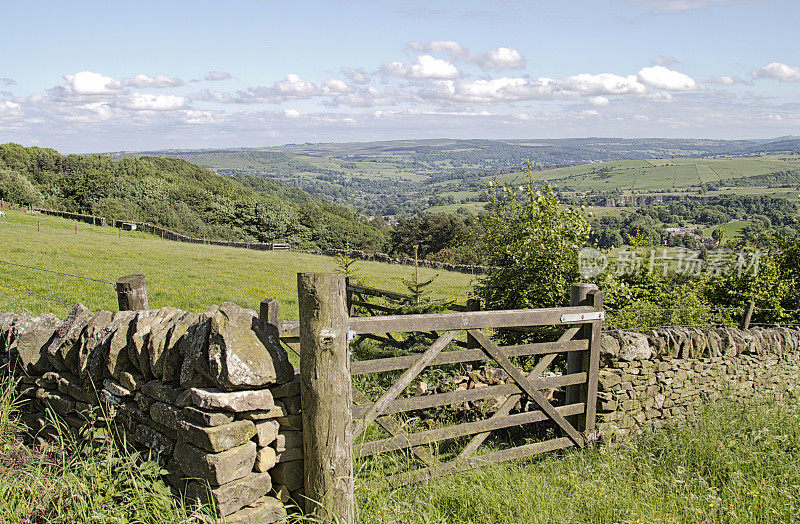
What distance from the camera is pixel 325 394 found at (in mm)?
3730

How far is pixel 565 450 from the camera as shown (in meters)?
5.38

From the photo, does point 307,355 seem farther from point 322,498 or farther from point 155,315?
point 155,315

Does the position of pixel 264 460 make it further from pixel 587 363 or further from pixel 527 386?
pixel 587 363

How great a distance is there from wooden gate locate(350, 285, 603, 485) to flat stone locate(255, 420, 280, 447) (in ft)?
1.93

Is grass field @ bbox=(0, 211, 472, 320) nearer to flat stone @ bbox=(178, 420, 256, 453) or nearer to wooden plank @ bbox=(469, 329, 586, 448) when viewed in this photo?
wooden plank @ bbox=(469, 329, 586, 448)

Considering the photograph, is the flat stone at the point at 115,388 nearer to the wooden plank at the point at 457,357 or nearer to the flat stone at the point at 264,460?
the flat stone at the point at 264,460

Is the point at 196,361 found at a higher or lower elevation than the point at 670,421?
higher

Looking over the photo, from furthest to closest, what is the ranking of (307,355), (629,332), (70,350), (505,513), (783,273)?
(783,273) < (629,332) < (70,350) < (505,513) < (307,355)

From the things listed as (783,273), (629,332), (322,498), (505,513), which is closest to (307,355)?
(322,498)

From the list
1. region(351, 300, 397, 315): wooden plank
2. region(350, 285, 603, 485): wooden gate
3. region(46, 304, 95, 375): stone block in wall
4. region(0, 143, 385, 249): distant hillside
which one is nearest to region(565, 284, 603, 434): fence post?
region(350, 285, 603, 485): wooden gate

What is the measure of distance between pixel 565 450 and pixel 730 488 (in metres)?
1.44

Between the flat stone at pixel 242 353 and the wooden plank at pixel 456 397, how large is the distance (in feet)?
2.51

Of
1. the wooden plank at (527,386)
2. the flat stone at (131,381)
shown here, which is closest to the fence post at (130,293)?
the flat stone at (131,381)

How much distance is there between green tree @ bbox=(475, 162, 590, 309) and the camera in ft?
26.8
